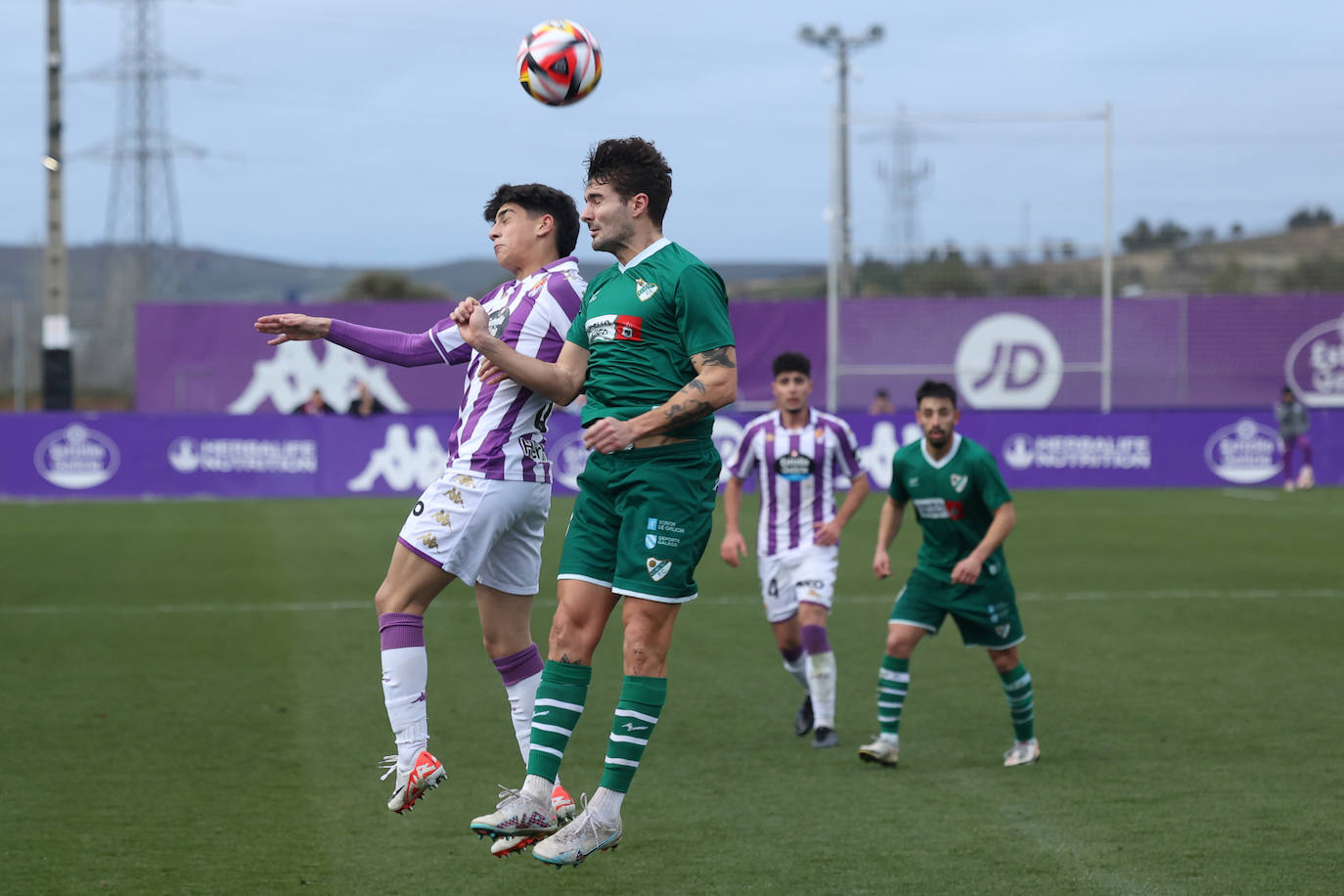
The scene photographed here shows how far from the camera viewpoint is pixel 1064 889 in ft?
18.2

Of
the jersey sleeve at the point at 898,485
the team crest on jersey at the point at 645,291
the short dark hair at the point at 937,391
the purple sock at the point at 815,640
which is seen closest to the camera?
the team crest on jersey at the point at 645,291

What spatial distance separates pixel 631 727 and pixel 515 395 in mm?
1324

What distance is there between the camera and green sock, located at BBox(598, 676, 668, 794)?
200 inches

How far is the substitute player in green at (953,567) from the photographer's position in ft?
25.7

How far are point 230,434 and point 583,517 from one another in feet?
70.3

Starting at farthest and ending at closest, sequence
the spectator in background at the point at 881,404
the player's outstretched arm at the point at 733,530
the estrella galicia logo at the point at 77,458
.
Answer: the spectator in background at the point at 881,404 < the estrella galicia logo at the point at 77,458 < the player's outstretched arm at the point at 733,530

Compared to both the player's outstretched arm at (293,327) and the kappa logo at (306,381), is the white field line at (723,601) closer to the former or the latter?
the player's outstretched arm at (293,327)

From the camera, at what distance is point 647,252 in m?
5.23

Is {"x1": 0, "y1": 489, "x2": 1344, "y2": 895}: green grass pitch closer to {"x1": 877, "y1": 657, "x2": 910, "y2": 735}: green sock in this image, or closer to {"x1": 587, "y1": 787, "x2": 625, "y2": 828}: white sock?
{"x1": 877, "y1": 657, "x2": 910, "y2": 735}: green sock

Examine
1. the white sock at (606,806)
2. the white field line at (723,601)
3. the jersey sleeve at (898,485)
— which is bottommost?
the white field line at (723,601)

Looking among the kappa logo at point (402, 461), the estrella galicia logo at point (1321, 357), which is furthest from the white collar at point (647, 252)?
the estrella galicia logo at point (1321, 357)

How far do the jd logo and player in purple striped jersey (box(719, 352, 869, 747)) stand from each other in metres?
22.8

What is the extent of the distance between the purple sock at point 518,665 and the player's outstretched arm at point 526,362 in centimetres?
117

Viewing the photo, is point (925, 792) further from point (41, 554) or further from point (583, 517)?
point (41, 554)
